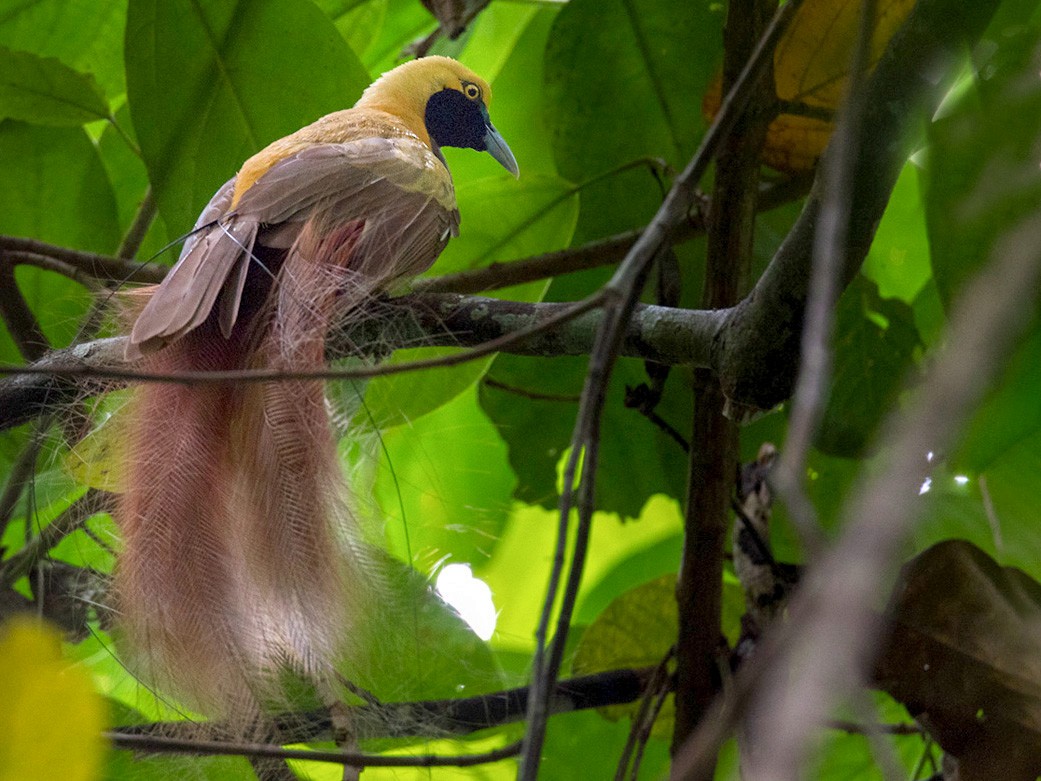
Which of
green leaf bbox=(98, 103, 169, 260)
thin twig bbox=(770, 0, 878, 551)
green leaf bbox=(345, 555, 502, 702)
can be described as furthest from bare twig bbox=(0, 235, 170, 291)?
thin twig bbox=(770, 0, 878, 551)

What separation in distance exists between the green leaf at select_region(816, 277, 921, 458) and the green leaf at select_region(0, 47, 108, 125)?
4.12ft

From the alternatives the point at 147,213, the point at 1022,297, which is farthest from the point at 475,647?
the point at 1022,297

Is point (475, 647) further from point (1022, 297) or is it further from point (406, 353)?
point (1022, 297)

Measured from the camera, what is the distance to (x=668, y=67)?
5.90 ft

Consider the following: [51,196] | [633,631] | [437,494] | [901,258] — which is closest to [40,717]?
[437,494]

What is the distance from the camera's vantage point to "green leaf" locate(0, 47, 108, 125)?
1754mm

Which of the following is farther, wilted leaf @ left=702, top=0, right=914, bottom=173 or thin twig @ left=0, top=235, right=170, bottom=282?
thin twig @ left=0, top=235, right=170, bottom=282

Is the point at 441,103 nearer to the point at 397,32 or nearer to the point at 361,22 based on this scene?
the point at 361,22

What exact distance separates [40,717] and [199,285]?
A: 2.32 ft

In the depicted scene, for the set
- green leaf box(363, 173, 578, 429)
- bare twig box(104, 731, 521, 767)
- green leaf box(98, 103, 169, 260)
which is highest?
green leaf box(98, 103, 169, 260)

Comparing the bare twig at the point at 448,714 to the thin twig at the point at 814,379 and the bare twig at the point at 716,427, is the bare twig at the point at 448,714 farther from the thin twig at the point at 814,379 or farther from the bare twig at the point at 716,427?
the thin twig at the point at 814,379

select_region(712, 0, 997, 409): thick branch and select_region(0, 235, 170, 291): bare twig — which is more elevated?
select_region(0, 235, 170, 291): bare twig

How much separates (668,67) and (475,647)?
38.3 inches

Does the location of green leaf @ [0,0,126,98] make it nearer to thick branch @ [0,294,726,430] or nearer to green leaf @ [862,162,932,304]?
thick branch @ [0,294,726,430]
